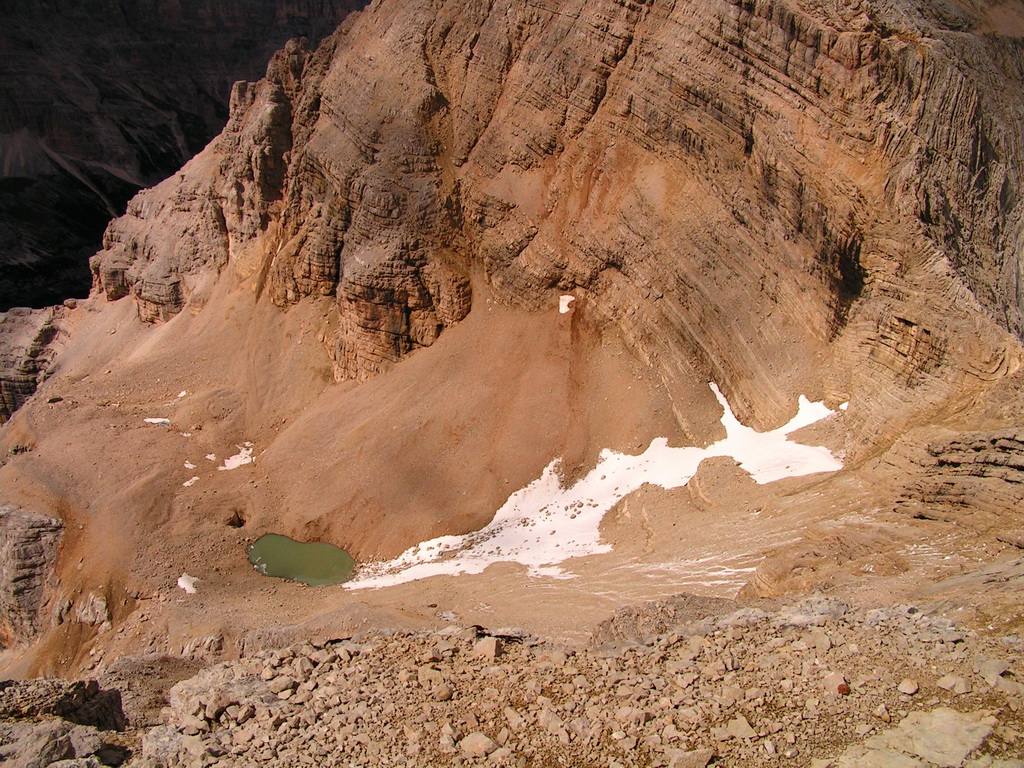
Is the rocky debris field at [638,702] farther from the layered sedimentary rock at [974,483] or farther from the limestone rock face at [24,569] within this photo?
the limestone rock face at [24,569]

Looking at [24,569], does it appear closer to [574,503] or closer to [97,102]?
[574,503]

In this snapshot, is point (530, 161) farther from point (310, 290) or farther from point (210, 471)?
point (210, 471)

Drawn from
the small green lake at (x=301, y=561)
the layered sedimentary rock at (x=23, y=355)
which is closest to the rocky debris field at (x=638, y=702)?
the small green lake at (x=301, y=561)

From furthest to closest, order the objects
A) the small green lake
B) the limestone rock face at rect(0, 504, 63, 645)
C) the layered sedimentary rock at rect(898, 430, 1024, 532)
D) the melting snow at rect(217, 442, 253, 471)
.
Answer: the melting snow at rect(217, 442, 253, 471), the small green lake, the limestone rock face at rect(0, 504, 63, 645), the layered sedimentary rock at rect(898, 430, 1024, 532)

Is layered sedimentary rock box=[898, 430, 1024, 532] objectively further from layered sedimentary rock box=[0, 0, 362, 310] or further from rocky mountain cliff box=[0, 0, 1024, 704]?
layered sedimentary rock box=[0, 0, 362, 310]

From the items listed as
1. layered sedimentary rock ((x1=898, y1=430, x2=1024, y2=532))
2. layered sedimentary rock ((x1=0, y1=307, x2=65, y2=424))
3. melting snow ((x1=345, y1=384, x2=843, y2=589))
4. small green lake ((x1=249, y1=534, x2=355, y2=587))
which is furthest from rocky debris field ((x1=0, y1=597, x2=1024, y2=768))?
layered sedimentary rock ((x1=0, y1=307, x2=65, y2=424))
